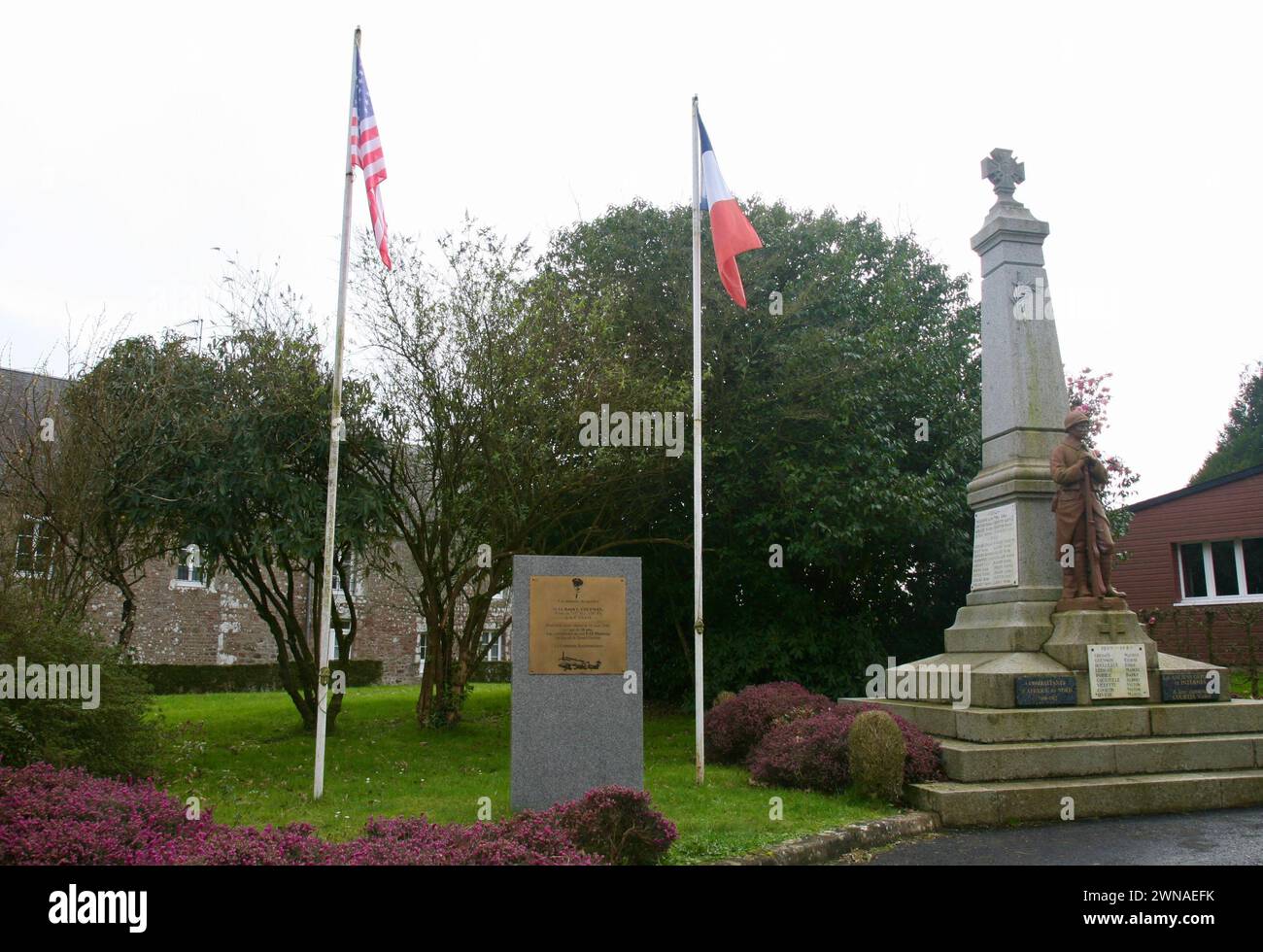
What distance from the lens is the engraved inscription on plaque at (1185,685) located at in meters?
11.0

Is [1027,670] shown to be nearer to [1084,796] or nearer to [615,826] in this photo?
[1084,796]

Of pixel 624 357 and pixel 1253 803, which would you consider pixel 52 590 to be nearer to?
pixel 624 357

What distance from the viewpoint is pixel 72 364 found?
13.3 meters

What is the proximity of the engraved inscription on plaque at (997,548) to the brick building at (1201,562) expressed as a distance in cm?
1470

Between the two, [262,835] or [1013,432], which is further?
[1013,432]

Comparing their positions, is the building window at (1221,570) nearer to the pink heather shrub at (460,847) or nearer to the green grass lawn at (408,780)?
the green grass lawn at (408,780)

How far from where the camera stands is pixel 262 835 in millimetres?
6105

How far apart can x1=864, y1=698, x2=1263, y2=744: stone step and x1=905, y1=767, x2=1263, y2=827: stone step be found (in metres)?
0.51

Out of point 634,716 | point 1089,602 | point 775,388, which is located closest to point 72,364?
point 634,716

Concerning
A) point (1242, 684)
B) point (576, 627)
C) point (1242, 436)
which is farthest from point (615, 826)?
point (1242, 436)

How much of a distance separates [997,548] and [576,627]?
6.05 metres

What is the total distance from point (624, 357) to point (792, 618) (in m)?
6.23

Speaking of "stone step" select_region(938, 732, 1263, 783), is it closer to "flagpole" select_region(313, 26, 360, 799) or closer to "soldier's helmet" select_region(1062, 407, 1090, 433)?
"soldier's helmet" select_region(1062, 407, 1090, 433)

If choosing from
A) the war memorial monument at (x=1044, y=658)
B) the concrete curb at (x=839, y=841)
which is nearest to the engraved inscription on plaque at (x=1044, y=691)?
the war memorial monument at (x=1044, y=658)
